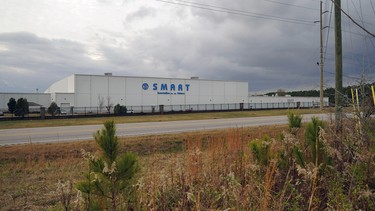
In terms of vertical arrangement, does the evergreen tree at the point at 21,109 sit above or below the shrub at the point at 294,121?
above

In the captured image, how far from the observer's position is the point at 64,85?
6462 cm

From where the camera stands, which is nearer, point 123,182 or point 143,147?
point 123,182

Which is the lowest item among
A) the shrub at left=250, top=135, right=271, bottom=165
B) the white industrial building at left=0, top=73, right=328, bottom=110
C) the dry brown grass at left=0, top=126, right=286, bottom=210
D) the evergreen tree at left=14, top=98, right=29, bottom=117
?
the dry brown grass at left=0, top=126, right=286, bottom=210

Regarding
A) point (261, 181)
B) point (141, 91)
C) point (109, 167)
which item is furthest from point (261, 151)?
point (141, 91)

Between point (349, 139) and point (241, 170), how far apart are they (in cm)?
177

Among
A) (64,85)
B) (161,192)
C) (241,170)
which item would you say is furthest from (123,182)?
(64,85)

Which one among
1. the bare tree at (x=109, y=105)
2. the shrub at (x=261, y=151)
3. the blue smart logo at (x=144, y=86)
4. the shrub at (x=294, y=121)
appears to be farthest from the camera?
the blue smart logo at (x=144, y=86)

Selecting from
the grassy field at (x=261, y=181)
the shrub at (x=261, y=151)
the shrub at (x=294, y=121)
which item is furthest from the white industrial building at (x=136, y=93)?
the shrub at (x=261, y=151)

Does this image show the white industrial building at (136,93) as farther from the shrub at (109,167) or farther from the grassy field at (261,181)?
the shrub at (109,167)

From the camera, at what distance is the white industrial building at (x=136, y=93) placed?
5671 centimetres

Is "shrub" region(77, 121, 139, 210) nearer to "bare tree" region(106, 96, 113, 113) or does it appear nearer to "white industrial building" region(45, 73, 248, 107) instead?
"bare tree" region(106, 96, 113, 113)

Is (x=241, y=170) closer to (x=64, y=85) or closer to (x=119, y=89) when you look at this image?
(x=119, y=89)

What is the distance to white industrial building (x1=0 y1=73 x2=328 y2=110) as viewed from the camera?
2233 inches

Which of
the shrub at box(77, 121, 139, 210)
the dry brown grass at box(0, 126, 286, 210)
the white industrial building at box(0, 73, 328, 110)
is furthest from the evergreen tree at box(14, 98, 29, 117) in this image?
the shrub at box(77, 121, 139, 210)
